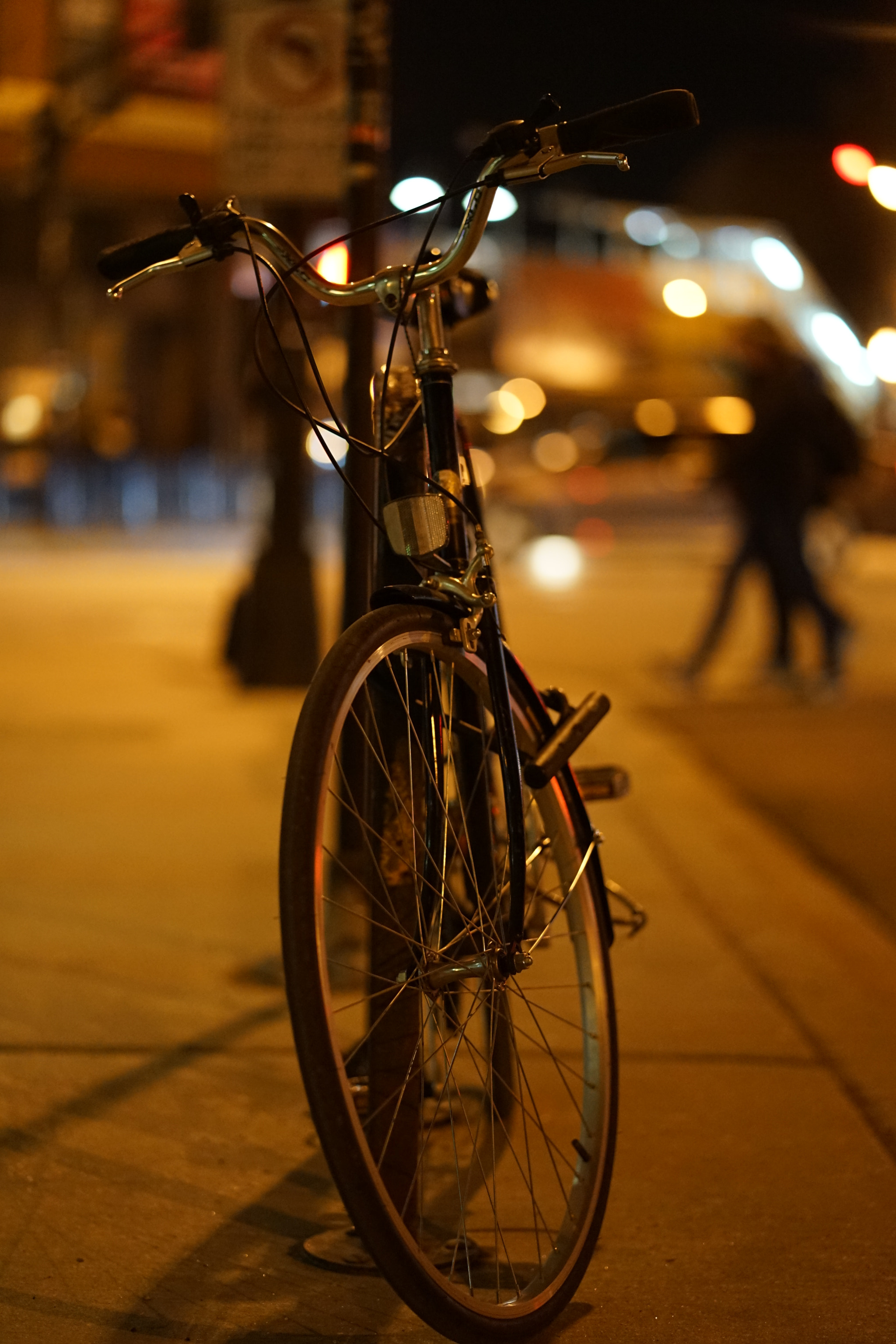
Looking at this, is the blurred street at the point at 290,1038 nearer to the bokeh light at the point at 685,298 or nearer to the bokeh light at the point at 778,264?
the bokeh light at the point at 778,264

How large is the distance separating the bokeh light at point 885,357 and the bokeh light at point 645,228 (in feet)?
16.0

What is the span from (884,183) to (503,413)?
49.4 feet

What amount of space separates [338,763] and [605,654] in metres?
8.96

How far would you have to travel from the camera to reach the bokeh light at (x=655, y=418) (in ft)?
70.9

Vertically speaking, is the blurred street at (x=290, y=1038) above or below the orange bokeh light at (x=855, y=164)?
below

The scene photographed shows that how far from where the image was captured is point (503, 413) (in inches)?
843

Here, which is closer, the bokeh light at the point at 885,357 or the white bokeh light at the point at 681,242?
the bokeh light at the point at 885,357

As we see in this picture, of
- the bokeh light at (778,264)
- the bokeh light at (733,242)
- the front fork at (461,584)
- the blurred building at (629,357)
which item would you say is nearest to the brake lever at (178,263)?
the front fork at (461,584)

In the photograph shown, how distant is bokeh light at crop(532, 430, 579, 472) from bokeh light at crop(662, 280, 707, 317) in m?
7.09

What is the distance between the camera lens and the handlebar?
2549mm


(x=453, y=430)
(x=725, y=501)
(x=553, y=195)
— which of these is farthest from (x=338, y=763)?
(x=553, y=195)

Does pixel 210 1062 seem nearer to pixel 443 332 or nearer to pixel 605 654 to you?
pixel 443 332

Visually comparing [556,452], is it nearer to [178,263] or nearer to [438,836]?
[178,263]

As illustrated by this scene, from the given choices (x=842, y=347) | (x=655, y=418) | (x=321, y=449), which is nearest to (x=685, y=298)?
(x=842, y=347)
